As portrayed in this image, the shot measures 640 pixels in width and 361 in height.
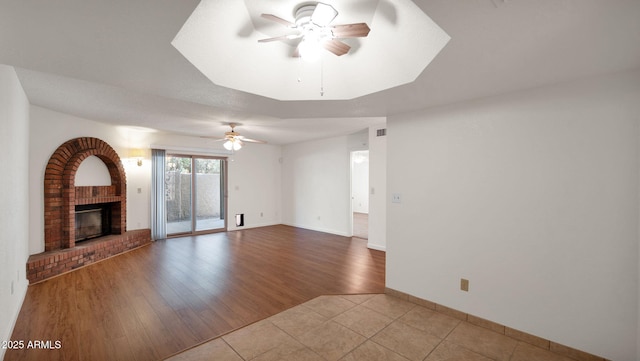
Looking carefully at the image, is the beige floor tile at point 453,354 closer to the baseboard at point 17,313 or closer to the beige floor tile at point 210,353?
the beige floor tile at point 210,353

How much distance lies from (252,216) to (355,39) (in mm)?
6326

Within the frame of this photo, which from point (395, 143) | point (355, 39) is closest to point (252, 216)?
point (395, 143)

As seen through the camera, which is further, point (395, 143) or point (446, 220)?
point (395, 143)

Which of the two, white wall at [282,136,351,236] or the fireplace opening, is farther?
white wall at [282,136,351,236]

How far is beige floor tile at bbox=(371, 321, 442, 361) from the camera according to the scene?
217 centimetres

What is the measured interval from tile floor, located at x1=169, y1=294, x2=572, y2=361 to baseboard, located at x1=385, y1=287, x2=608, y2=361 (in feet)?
0.14

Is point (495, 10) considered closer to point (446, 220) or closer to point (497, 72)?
point (497, 72)

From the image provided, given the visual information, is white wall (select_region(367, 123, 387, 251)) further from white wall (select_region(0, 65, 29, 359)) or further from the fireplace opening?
the fireplace opening

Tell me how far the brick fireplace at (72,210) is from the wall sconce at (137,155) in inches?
Result: 18.2

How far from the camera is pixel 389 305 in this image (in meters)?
2.97

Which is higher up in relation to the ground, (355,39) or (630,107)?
(355,39)

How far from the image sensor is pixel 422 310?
2859 millimetres

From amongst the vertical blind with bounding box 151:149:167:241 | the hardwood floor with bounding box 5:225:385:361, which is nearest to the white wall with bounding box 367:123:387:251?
the hardwood floor with bounding box 5:225:385:361

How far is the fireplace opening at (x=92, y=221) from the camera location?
477 centimetres
